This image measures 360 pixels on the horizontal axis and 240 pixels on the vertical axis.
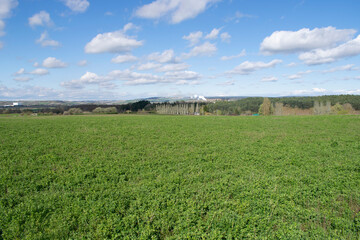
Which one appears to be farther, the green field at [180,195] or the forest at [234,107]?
the forest at [234,107]

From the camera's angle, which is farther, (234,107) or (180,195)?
(234,107)

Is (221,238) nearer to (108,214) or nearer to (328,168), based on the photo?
(108,214)

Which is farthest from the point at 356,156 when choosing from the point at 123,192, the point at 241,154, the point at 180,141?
the point at 123,192

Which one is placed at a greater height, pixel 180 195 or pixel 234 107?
pixel 234 107

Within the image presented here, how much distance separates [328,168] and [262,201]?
6.11m

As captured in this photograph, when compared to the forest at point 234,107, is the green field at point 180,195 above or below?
below

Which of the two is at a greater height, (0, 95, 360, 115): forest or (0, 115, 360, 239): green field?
(0, 95, 360, 115): forest

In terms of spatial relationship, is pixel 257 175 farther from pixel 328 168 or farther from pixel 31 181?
pixel 31 181

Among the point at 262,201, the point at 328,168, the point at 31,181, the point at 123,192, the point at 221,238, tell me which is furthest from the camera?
the point at 328,168

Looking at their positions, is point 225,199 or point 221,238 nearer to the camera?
point 221,238

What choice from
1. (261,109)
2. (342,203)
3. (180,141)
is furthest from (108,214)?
(261,109)

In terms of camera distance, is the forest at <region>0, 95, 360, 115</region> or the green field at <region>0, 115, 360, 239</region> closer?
the green field at <region>0, 115, 360, 239</region>

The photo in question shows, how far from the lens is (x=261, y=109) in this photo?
94.2m

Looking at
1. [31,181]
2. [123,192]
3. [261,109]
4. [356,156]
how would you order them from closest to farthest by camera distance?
[123,192], [31,181], [356,156], [261,109]
